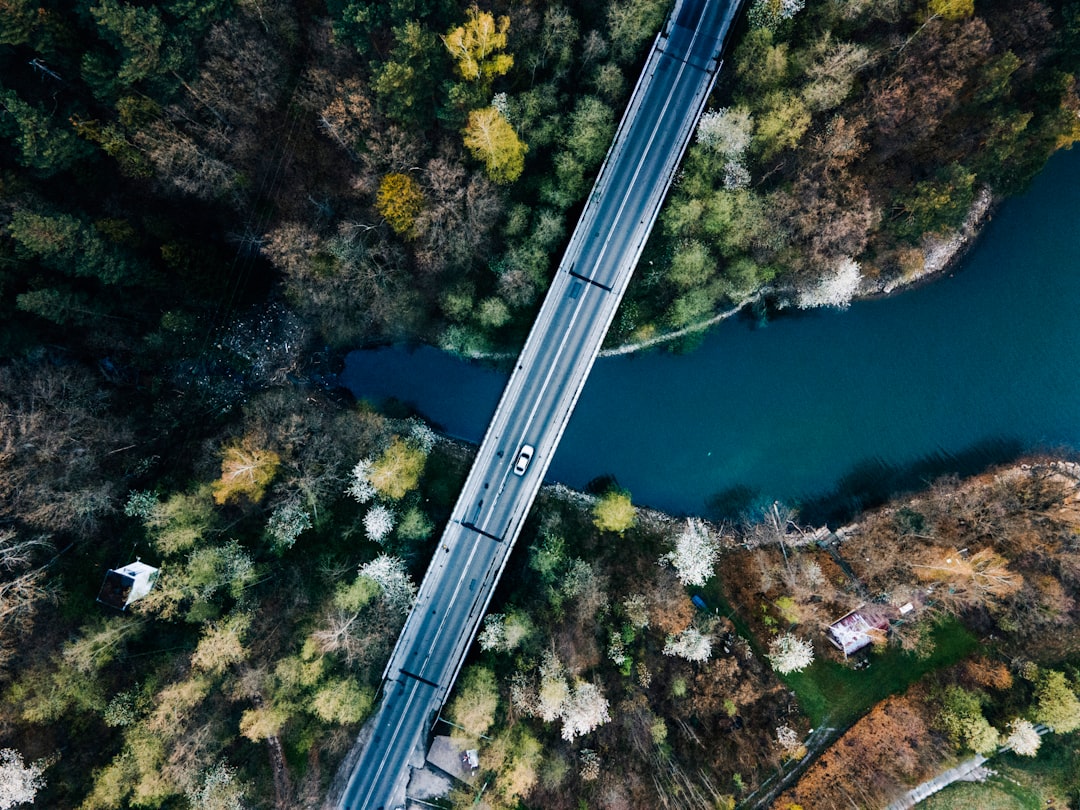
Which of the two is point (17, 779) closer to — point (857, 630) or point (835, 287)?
point (857, 630)

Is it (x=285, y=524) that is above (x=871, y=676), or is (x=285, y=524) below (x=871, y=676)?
below

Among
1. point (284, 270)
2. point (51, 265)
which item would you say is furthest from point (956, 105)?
point (51, 265)

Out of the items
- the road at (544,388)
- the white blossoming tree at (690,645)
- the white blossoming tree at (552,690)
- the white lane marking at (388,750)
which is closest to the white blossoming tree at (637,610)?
the white blossoming tree at (690,645)

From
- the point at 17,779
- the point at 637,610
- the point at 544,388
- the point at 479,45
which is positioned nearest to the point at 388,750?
the point at 637,610

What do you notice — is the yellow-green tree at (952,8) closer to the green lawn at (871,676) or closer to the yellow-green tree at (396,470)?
the green lawn at (871,676)

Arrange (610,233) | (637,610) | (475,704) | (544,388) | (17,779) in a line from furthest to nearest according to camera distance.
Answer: (544,388)
(610,233)
(637,610)
(475,704)
(17,779)

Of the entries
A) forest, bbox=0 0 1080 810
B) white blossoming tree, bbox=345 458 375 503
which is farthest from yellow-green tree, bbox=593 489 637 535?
white blossoming tree, bbox=345 458 375 503

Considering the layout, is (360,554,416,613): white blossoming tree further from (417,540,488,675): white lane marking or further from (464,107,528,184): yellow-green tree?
(464,107,528,184): yellow-green tree

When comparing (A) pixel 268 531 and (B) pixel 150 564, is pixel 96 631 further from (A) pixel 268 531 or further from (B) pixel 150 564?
(A) pixel 268 531

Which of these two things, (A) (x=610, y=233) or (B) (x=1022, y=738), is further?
(A) (x=610, y=233)
